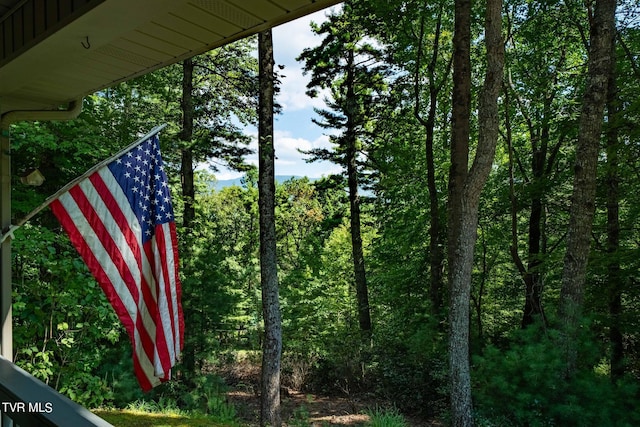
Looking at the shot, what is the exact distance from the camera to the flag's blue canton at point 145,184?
225 cm

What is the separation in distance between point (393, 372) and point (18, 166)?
7852 mm

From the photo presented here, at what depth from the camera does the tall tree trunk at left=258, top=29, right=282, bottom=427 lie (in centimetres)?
607

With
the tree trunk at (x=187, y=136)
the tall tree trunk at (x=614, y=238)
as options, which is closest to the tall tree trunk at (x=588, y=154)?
the tall tree trunk at (x=614, y=238)

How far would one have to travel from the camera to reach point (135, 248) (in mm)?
2188

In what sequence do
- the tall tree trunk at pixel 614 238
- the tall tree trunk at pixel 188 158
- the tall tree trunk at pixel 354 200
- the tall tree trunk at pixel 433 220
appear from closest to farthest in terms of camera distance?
the tall tree trunk at pixel 614 238
the tall tree trunk at pixel 188 158
the tall tree trunk at pixel 433 220
the tall tree trunk at pixel 354 200

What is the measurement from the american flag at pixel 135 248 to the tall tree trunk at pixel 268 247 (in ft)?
12.6

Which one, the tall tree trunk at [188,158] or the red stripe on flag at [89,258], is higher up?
the tall tree trunk at [188,158]

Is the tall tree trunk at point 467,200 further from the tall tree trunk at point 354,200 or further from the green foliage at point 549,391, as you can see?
the tall tree trunk at point 354,200

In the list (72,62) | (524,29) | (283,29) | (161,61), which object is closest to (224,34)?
(161,61)

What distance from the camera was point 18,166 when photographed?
489cm

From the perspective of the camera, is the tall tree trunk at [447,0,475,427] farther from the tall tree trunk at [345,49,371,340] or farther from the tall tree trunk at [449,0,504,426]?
the tall tree trunk at [345,49,371,340]

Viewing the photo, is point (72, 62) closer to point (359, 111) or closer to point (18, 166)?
point (18, 166)

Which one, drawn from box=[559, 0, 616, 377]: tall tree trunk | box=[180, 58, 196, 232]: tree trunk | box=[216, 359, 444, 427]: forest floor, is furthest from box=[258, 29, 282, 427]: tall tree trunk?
box=[559, 0, 616, 377]: tall tree trunk

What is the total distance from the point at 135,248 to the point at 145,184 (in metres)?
0.41
